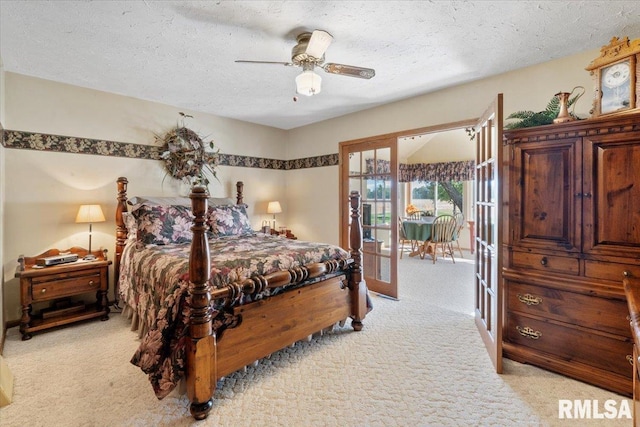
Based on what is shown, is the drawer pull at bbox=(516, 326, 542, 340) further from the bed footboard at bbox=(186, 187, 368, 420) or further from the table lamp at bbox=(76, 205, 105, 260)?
the table lamp at bbox=(76, 205, 105, 260)

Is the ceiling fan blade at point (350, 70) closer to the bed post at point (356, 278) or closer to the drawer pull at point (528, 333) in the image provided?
the bed post at point (356, 278)

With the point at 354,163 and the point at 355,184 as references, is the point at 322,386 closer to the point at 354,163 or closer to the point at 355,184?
the point at 355,184

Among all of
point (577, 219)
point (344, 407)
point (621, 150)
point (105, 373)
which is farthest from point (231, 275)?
point (621, 150)

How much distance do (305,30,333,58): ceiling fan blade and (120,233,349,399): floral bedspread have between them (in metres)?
1.50

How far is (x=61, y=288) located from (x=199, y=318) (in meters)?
2.01

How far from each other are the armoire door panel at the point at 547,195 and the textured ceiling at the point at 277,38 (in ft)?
2.89

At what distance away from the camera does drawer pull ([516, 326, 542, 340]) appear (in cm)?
210

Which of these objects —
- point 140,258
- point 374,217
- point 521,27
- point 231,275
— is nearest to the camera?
point 231,275

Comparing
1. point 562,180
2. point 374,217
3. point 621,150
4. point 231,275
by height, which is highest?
point 621,150

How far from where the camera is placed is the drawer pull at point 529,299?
6.88 feet

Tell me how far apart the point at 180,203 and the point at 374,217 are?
2.44 m

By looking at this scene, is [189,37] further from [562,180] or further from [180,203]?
[562,180]

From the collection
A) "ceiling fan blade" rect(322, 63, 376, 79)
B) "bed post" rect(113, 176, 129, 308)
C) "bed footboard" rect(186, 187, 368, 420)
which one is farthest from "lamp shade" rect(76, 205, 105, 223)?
"ceiling fan blade" rect(322, 63, 376, 79)

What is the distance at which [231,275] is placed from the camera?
1.90 meters
